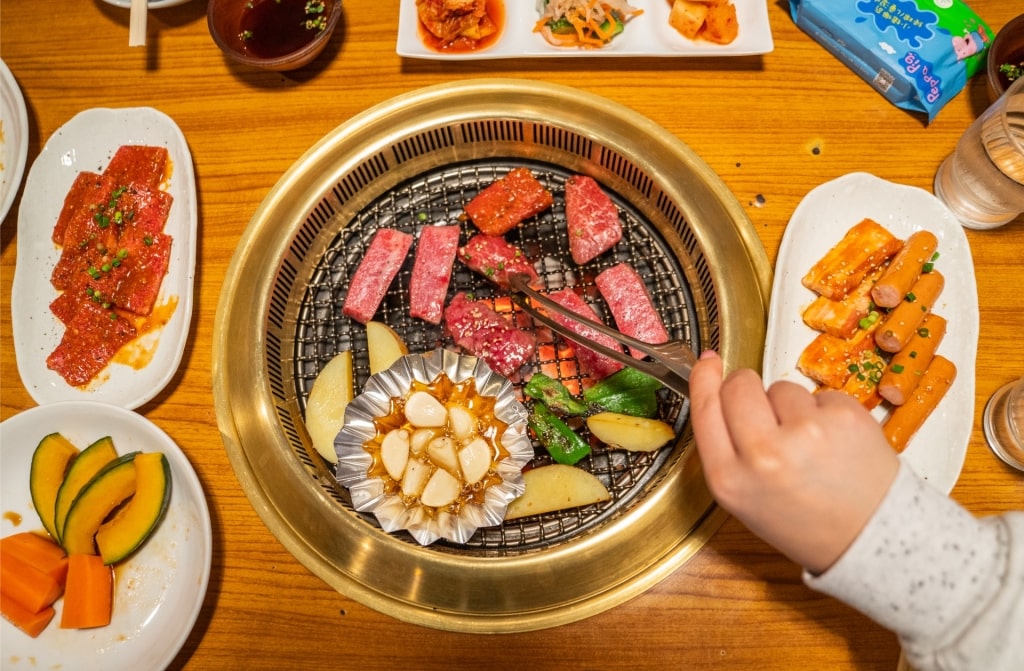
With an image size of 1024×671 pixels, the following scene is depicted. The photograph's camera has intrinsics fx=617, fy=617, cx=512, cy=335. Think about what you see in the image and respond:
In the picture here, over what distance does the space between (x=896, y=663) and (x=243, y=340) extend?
2671 mm

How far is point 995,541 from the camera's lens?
4.71ft

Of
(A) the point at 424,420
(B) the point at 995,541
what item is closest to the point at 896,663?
(B) the point at 995,541

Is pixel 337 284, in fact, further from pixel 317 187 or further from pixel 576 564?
pixel 576 564

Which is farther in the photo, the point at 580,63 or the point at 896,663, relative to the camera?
the point at 580,63

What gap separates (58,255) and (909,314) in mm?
3433

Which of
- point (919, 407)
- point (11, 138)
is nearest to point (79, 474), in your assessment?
point (11, 138)

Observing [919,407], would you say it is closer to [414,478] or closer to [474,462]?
[474,462]

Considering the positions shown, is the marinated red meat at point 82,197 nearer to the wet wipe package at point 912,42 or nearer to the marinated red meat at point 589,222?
the marinated red meat at point 589,222

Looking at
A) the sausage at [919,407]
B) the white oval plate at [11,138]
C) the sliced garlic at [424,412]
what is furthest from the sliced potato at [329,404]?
the sausage at [919,407]

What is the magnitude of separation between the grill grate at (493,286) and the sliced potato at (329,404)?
107mm

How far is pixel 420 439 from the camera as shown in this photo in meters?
2.28

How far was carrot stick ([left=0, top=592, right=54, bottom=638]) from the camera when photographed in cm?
213

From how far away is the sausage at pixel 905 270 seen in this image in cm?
227

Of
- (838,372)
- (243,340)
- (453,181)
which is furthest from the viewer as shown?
(453,181)
